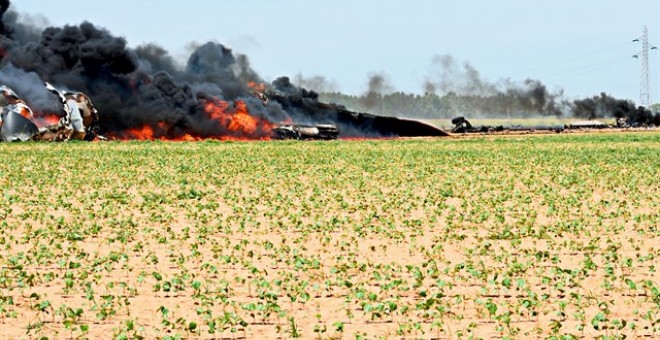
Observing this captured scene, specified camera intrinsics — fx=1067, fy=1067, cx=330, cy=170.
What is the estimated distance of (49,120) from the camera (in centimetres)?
9675

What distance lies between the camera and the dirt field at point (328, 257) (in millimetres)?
16156

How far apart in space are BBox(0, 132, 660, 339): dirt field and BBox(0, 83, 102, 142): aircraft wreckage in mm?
42966

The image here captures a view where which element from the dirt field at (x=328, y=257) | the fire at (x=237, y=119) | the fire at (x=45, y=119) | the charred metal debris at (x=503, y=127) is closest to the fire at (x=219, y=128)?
the fire at (x=237, y=119)

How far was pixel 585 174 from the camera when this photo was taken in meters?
50.5

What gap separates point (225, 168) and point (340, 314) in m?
39.0

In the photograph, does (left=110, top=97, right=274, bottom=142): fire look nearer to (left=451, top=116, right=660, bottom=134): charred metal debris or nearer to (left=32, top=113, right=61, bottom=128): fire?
(left=32, top=113, right=61, bottom=128): fire

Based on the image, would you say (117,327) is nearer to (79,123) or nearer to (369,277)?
(369,277)

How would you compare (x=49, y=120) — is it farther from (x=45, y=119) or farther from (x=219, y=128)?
(x=219, y=128)

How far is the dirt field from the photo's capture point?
16156 millimetres

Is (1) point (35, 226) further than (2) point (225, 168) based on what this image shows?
No

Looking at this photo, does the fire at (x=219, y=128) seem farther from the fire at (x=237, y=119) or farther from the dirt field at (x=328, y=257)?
the dirt field at (x=328, y=257)

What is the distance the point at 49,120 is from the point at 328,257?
7853 cm

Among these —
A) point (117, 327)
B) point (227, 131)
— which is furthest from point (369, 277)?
point (227, 131)

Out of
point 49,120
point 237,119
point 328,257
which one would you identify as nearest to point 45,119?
point 49,120
